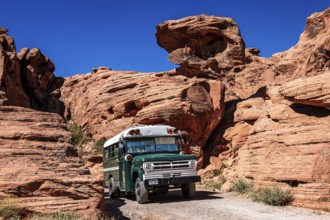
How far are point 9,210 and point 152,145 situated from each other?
312 inches

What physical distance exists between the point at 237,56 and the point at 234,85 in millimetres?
3564

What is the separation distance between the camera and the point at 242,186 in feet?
46.2

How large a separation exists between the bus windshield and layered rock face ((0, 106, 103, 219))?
4.37 metres

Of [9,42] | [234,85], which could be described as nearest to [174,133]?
[9,42]

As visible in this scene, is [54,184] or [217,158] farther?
[217,158]

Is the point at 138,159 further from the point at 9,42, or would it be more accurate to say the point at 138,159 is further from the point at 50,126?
the point at 9,42

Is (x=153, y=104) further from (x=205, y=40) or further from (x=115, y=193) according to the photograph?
(x=205, y=40)

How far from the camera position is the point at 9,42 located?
100ft

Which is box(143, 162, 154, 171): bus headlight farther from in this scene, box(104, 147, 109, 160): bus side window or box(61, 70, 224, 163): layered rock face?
box(61, 70, 224, 163): layered rock face

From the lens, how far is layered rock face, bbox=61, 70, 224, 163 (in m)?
26.1

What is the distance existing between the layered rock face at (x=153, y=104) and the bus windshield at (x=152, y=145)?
37.8 ft

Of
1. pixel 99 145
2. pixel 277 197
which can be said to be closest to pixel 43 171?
pixel 277 197

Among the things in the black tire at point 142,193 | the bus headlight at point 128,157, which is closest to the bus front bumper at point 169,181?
the black tire at point 142,193

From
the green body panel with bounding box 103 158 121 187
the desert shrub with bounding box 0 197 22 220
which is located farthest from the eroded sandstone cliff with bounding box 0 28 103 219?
the green body panel with bounding box 103 158 121 187
